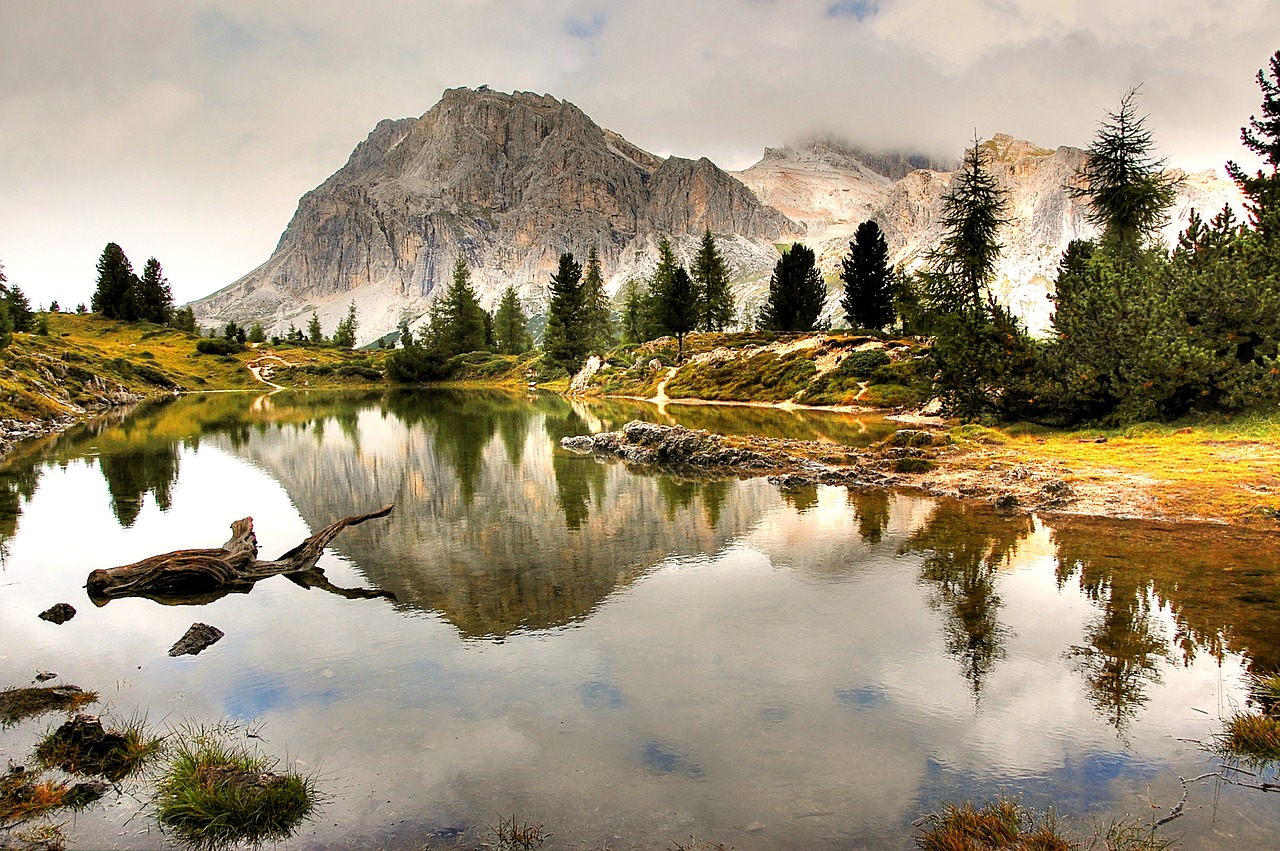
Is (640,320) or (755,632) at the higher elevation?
(640,320)

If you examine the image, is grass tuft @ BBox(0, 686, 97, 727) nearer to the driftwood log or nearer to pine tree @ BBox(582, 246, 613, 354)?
the driftwood log

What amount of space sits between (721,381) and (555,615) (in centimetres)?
6617

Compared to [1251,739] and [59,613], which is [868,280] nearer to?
[1251,739]

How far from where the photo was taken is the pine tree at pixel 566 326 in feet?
389

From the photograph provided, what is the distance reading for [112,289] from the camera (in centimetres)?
14825

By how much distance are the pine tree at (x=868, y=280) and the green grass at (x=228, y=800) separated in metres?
95.2

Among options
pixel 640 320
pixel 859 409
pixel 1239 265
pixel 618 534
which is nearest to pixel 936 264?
pixel 859 409

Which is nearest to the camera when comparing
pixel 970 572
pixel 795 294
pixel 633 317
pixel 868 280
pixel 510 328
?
pixel 970 572

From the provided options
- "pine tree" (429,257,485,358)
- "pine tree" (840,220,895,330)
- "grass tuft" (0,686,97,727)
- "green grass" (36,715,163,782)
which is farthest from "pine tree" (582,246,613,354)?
"green grass" (36,715,163,782)

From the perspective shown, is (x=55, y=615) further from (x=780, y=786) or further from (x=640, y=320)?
(x=640, y=320)

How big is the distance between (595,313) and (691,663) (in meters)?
127

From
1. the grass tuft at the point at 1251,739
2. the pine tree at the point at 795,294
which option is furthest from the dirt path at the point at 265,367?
the grass tuft at the point at 1251,739

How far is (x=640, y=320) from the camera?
140 meters

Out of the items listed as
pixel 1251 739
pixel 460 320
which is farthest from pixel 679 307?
pixel 1251 739
